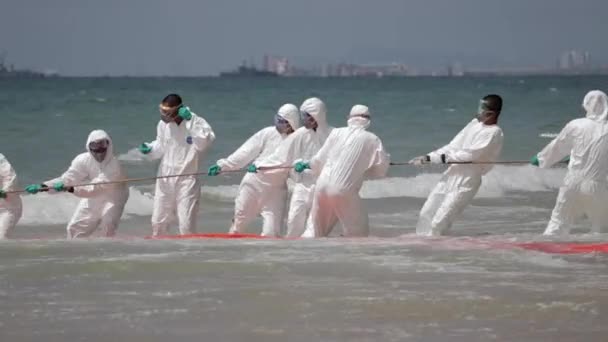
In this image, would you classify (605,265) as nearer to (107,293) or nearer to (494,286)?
(494,286)

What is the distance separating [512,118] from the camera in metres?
42.8

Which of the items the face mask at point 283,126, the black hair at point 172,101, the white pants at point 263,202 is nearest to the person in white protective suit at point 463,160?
the face mask at point 283,126

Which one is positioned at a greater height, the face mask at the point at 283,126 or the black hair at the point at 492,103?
the black hair at the point at 492,103

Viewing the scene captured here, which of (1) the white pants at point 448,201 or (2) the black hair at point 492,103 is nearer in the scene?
(2) the black hair at point 492,103

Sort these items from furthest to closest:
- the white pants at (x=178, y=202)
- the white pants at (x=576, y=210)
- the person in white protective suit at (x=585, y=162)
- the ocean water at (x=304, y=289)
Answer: the white pants at (x=178, y=202) → the white pants at (x=576, y=210) → the person in white protective suit at (x=585, y=162) → the ocean water at (x=304, y=289)

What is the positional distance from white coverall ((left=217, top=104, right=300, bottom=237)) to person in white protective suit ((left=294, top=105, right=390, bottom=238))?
595 mm

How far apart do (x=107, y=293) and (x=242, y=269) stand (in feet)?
4.34

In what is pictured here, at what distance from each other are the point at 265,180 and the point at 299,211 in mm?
454

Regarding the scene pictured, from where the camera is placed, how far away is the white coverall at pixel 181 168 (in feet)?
44.4

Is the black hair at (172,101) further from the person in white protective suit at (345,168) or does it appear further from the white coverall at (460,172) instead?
the white coverall at (460,172)

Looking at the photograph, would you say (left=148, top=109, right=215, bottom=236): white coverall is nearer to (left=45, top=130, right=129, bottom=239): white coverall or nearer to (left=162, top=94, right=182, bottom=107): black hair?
(left=162, top=94, right=182, bottom=107): black hair

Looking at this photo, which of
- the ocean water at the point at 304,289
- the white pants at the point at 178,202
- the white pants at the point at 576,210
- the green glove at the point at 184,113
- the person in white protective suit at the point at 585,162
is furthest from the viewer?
the white pants at the point at 178,202

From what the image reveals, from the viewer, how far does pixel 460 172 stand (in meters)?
13.2

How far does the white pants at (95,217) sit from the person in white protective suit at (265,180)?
111 cm
